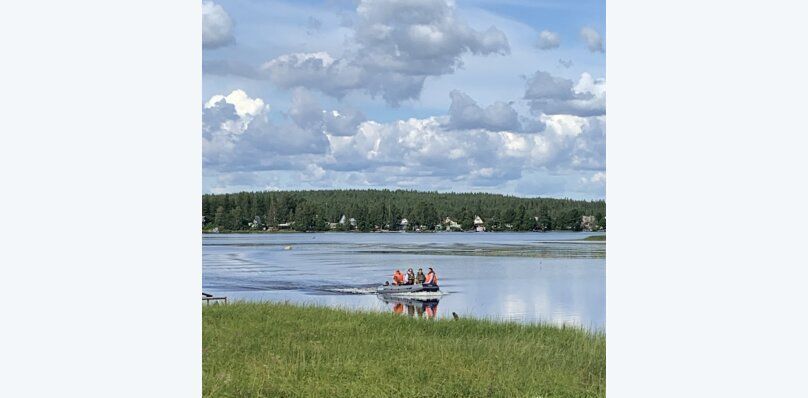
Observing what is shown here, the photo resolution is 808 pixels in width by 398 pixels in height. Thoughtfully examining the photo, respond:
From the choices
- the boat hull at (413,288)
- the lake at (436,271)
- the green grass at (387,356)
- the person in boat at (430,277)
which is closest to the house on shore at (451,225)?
the lake at (436,271)

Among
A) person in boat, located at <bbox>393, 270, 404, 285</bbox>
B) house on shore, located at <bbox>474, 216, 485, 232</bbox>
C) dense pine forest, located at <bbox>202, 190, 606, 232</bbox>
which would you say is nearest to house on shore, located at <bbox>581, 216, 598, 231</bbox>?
dense pine forest, located at <bbox>202, 190, 606, 232</bbox>

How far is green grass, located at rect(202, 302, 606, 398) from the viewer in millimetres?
7242

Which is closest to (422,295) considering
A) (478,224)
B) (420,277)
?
(420,277)

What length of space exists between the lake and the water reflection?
15mm

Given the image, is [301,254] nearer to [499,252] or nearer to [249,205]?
[249,205]

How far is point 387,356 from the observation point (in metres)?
8.25

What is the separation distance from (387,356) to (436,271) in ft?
6.33

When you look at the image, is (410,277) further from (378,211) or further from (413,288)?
(378,211)

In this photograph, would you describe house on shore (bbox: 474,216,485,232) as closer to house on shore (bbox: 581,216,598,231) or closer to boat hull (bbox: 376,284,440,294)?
boat hull (bbox: 376,284,440,294)

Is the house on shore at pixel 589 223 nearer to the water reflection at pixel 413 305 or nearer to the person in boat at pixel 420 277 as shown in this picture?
the person in boat at pixel 420 277

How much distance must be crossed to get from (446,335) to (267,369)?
9.79 ft

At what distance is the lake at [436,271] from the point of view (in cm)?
950

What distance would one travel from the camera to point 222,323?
31.6 feet
